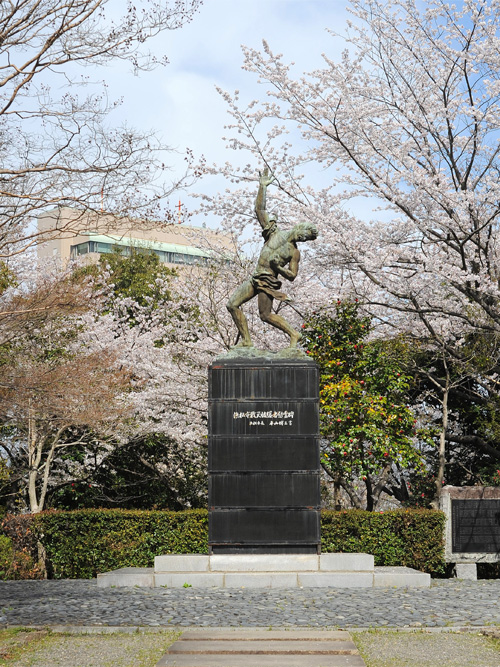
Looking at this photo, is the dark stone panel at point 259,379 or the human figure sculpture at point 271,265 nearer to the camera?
the dark stone panel at point 259,379

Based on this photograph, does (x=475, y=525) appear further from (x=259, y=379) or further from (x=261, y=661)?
→ (x=261, y=661)

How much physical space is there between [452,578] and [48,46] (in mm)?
10290

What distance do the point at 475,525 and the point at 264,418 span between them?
4299 mm

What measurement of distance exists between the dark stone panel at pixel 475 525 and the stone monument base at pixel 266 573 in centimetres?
200

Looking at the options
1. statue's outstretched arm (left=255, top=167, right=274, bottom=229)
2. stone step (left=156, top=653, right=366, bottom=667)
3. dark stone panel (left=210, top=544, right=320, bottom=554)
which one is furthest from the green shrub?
stone step (left=156, top=653, right=366, bottom=667)

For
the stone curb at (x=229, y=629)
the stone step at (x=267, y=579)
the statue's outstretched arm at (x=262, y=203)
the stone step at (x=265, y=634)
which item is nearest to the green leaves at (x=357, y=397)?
the stone step at (x=267, y=579)

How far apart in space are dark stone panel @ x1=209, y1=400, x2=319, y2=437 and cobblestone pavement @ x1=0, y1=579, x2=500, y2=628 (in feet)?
7.45

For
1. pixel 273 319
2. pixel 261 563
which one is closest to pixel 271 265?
pixel 273 319

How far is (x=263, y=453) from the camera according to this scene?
11.6m

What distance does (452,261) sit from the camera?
1540 cm

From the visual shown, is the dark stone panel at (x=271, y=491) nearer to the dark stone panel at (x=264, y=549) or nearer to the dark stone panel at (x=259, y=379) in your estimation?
the dark stone panel at (x=264, y=549)

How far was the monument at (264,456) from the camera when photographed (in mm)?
11461

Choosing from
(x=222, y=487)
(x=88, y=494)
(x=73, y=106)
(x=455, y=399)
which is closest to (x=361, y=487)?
(x=455, y=399)

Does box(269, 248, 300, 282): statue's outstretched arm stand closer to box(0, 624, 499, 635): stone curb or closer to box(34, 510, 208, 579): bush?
box(34, 510, 208, 579): bush
